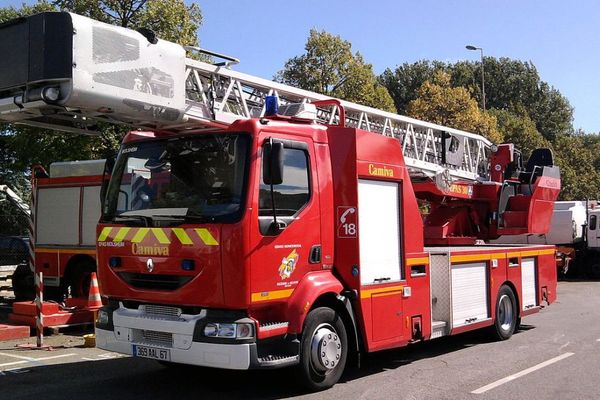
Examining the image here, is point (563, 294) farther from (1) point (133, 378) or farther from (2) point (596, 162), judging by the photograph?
(2) point (596, 162)

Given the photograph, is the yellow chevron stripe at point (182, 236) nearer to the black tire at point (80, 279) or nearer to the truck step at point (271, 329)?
the truck step at point (271, 329)

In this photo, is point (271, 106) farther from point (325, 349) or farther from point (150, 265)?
point (325, 349)

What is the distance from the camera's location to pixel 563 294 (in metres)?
17.8

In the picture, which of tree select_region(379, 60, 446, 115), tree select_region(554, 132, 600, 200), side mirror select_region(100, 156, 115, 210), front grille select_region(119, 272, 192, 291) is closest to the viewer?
front grille select_region(119, 272, 192, 291)

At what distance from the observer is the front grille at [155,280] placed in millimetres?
6086

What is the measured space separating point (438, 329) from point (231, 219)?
3846 millimetres

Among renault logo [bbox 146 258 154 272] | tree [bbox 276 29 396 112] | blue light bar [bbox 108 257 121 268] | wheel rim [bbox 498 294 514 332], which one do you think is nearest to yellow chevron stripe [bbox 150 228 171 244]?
renault logo [bbox 146 258 154 272]

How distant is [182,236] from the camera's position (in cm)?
603

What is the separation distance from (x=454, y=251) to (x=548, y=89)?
6237 cm

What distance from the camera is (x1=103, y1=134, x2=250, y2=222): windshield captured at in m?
6.05

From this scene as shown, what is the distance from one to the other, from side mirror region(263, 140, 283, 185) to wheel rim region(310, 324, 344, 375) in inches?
66.0

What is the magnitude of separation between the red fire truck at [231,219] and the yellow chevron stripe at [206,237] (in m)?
0.01

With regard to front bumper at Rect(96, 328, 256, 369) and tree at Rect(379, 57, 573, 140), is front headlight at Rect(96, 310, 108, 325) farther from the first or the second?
tree at Rect(379, 57, 573, 140)

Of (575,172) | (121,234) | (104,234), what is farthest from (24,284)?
(575,172)
